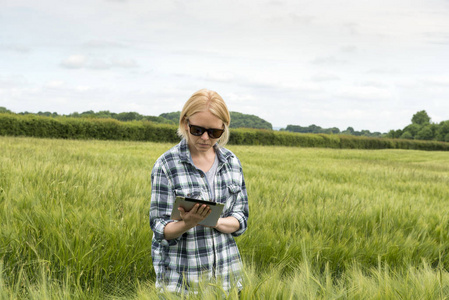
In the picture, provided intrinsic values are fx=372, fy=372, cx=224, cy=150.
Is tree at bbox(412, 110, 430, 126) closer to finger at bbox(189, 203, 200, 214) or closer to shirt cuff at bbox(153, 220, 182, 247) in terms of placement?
A: shirt cuff at bbox(153, 220, 182, 247)

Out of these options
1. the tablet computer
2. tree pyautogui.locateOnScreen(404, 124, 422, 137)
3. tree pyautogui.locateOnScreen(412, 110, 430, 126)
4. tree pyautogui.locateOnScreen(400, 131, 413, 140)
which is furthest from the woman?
tree pyautogui.locateOnScreen(412, 110, 430, 126)

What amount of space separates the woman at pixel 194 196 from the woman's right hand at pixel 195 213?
0.18m

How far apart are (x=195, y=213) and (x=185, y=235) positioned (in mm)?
311

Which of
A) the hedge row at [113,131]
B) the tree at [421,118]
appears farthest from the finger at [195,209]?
the tree at [421,118]

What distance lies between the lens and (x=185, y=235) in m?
1.79

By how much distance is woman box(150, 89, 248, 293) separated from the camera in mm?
1780

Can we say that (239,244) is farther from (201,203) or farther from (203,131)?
(201,203)

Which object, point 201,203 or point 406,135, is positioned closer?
point 201,203

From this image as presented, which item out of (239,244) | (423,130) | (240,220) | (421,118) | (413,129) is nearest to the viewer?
(240,220)

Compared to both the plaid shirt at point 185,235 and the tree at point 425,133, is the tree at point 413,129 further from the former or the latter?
the plaid shirt at point 185,235

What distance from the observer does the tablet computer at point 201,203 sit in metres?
1.49

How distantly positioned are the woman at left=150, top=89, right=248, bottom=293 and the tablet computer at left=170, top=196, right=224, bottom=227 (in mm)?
138

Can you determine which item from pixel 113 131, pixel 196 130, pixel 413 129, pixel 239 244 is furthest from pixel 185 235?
pixel 413 129

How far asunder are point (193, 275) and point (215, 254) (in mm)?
143
